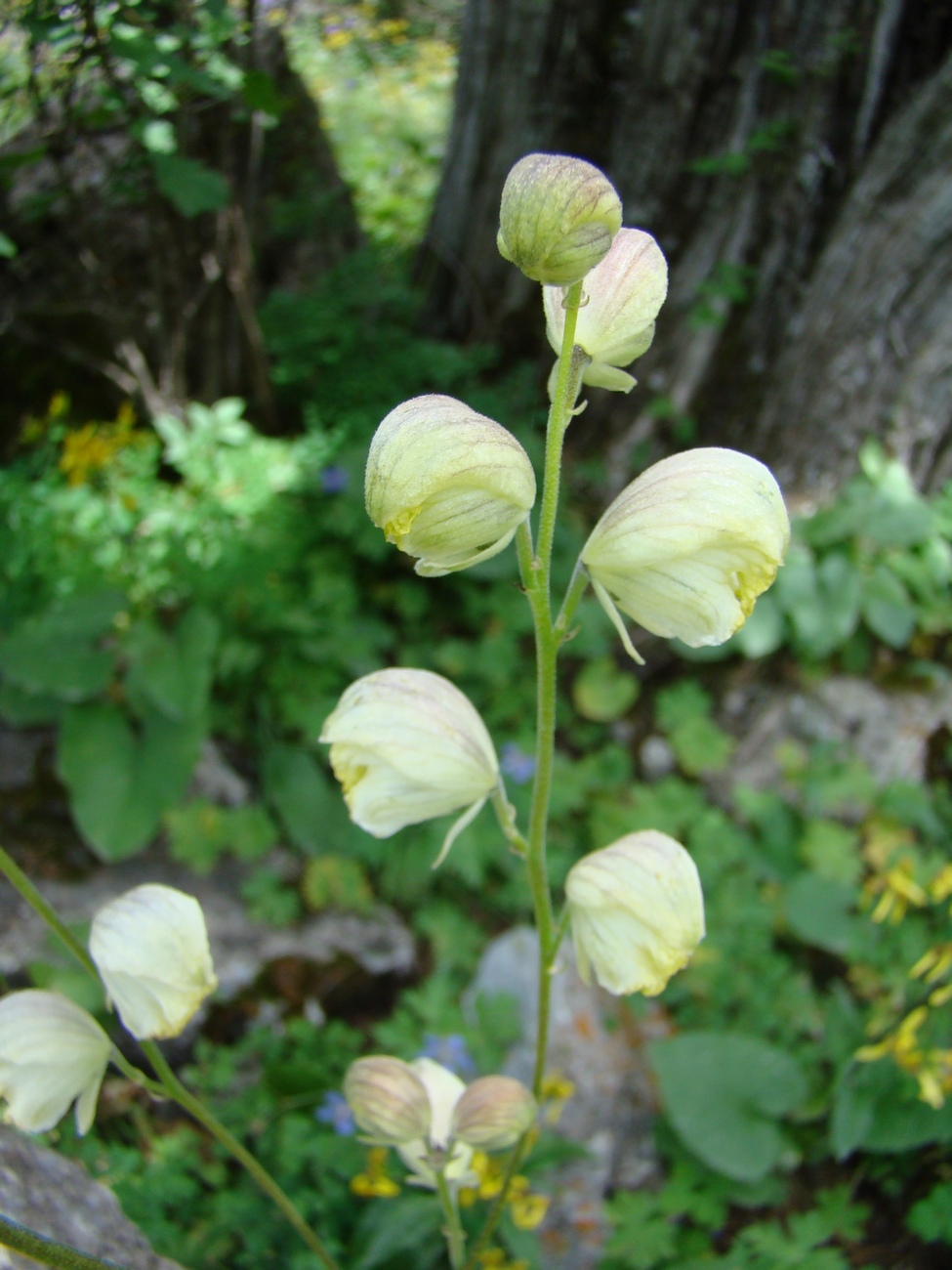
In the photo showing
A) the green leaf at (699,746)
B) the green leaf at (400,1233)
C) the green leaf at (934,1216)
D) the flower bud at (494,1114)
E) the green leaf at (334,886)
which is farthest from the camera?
the green leaf at (699,746)

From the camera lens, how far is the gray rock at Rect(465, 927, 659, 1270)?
1.87m

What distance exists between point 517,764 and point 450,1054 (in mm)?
838

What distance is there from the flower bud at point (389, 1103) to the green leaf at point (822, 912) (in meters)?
1.47

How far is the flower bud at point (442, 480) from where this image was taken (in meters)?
0.78

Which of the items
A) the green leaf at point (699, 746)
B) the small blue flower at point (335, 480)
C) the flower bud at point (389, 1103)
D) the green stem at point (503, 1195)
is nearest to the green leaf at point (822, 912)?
the green leaf at point (699, 746)

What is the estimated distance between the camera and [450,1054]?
71.2 inches

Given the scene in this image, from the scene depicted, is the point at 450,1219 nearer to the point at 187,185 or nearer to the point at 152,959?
the point at 152,959

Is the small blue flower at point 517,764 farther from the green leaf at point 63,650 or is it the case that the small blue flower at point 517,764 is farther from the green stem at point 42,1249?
the green stem at point 42,1249

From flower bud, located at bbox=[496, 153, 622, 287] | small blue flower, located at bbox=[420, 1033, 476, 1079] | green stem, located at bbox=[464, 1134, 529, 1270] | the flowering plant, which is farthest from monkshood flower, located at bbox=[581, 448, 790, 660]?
small blue flower, located at bbox=[420, 1033, 476, 1079]

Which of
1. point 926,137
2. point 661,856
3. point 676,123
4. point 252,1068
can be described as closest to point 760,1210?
point 252,1068

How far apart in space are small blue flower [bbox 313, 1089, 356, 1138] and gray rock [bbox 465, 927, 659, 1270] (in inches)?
17.0

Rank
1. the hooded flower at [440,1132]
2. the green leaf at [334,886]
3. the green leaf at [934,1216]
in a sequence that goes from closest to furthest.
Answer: the hooded flower at [440,1132]
the green leaf at [934,1216]
the green leaf at [334,886]

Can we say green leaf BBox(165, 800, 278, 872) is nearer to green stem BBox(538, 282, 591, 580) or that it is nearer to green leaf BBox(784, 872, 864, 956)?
green leaf BBox(784, 872, 864, 956)

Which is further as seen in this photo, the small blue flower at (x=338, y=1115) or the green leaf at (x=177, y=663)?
the green leaf at (x=177, y=663)
